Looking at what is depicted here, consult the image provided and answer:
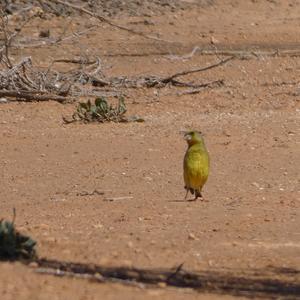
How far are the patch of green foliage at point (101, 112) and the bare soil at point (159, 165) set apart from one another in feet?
0.50

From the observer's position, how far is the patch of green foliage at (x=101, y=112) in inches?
517

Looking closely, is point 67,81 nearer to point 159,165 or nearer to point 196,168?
point 159,165

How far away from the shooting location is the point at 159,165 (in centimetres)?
1098

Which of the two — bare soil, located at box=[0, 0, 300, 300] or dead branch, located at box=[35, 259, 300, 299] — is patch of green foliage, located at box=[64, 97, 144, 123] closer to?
bare soil, located at box=[0, 0, 300, 300]

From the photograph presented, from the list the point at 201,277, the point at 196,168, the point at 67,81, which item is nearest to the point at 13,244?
the point at 201,277

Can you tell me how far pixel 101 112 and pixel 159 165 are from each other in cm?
234

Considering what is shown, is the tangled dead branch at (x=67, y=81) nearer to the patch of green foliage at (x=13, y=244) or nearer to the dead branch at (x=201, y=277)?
the patch of green foliage at (x=13, y=244)

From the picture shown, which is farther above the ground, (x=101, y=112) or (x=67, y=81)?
(x=67, y=81)

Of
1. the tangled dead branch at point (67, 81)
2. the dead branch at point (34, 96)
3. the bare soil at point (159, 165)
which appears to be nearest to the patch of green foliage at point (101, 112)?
the bare soil at point (159, 165)

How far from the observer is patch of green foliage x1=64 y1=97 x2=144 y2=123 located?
43.1 ft

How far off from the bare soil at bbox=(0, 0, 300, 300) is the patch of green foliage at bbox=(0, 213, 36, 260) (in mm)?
194

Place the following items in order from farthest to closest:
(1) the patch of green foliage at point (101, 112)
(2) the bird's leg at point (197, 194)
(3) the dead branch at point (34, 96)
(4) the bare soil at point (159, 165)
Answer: (3) the dead branch at point (34, 96) < (1) the patch of green foliage at point (101, 112) < (2) the bird's leg at point (197, 194) < (4) the bare soil at point (159, 165)

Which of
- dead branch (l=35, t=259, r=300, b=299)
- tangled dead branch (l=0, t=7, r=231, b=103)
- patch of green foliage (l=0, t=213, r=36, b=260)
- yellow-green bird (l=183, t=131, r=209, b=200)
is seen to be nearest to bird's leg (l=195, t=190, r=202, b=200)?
yellow-green bird (l=183, t=131, r=209, b=200)

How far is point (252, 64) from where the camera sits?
16781mm
